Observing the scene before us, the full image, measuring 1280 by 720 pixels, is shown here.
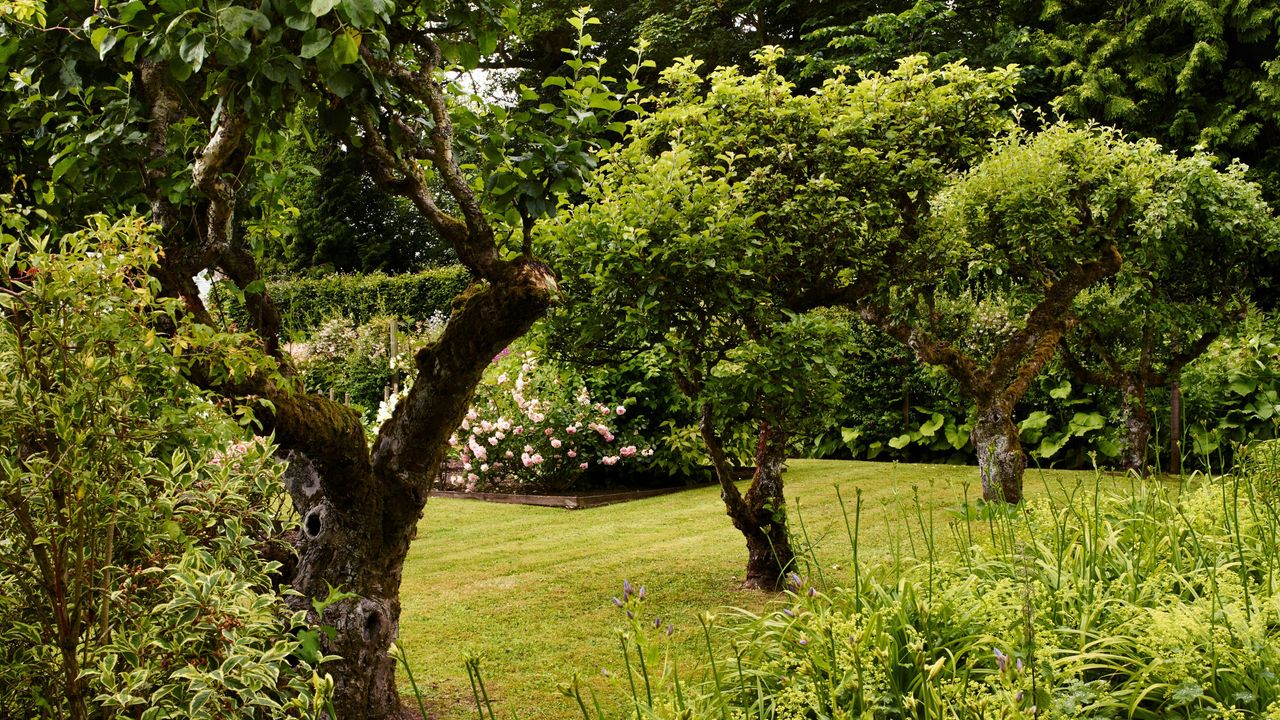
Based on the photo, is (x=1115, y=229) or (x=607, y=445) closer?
(x=1115, y=229)

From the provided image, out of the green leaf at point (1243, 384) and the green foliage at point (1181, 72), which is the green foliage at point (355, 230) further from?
the green leaf at point (1243, 384)

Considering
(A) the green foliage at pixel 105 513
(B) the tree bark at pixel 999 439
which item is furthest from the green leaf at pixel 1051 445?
(A) the green foliage at pixel 105 513

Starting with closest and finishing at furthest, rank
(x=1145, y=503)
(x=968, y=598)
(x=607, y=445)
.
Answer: (x=968, y=598) → (x=1145, y=503) → (x=607, y=445)

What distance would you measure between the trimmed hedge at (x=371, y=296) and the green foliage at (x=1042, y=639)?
14.3 meters

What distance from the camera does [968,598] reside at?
113 inches

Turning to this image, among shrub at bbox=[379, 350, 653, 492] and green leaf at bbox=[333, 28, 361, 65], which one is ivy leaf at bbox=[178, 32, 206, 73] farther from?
shrub at bbox=[379, 350, 653, 492]

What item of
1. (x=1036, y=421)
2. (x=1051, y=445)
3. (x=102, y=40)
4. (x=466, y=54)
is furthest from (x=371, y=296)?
(x=102, y=40)

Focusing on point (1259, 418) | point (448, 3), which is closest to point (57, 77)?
point (448, 3)

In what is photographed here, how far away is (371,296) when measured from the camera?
1862cm

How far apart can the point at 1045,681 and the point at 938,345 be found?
195 inches

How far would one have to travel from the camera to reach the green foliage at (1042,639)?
2.24m

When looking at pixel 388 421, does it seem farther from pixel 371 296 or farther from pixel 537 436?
pixel 371 296

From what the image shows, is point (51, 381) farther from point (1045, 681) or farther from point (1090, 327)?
point (1090, 327)

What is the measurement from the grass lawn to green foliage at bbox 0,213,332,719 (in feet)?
5.11
